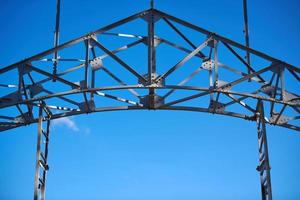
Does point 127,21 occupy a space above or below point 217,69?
above

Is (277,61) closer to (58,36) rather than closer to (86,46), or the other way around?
(86,46)

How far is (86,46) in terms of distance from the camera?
18328 millimetres

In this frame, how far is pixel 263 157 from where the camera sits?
19922 millimetres

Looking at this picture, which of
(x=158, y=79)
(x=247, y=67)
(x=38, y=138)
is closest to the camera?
(x=158, y=79)

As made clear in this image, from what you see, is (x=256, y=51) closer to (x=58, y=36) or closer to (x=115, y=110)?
(x=115, y=110)

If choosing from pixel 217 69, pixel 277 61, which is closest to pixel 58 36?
pixel 217 69

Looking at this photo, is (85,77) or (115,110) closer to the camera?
(85,77)

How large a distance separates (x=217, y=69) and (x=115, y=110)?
3.85 metres

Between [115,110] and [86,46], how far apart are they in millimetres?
2648

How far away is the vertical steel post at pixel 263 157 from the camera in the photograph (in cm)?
1908

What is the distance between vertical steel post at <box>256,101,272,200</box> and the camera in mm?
19078

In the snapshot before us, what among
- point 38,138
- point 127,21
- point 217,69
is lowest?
point 38,138

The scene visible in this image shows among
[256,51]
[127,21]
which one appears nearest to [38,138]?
[127,21]

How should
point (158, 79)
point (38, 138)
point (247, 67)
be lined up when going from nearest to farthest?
point (158, 79), point (247, 67), point (38, 138)
